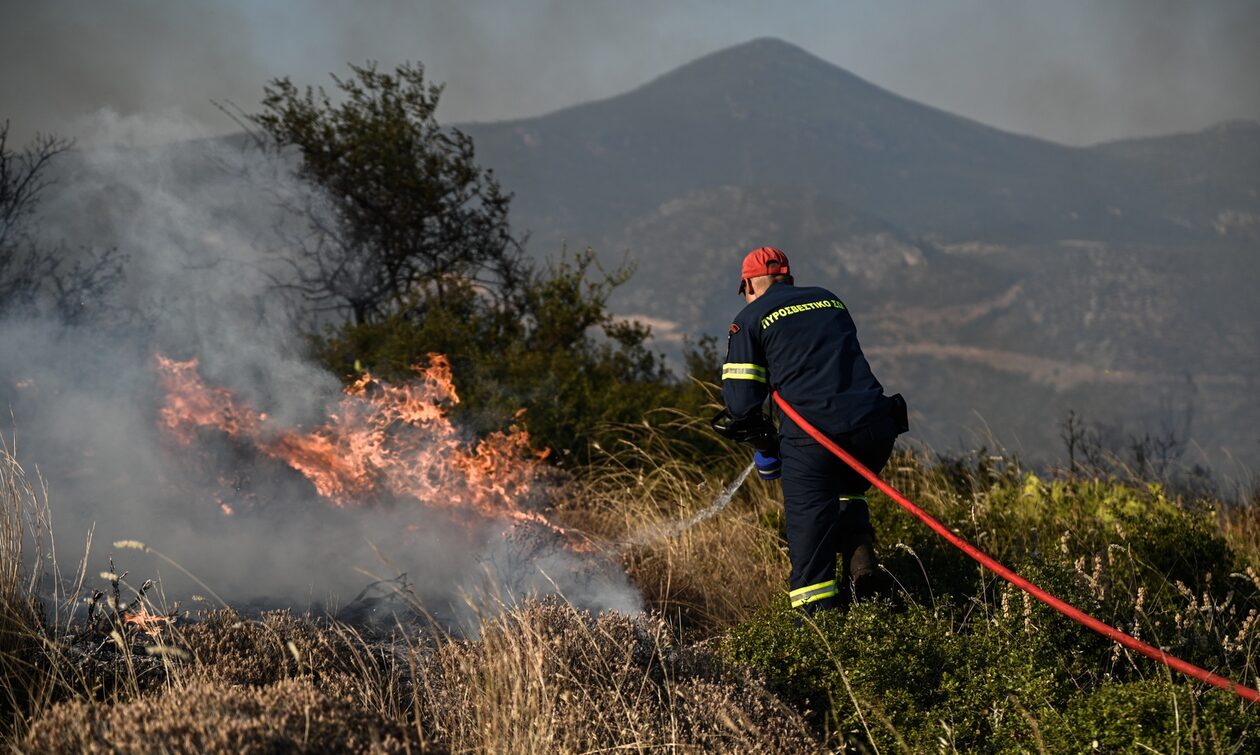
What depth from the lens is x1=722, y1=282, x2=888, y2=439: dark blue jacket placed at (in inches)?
171

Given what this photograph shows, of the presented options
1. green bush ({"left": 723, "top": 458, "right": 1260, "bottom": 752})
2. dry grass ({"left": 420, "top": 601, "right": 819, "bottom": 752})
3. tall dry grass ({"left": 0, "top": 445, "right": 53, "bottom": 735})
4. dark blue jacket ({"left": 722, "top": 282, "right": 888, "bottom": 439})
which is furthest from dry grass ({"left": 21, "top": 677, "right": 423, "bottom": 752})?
dark blue jacket ({"left": 722, "top": 282, "right": 888, "bottom": 439})

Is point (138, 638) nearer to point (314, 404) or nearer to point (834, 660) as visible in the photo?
point (314, 404)

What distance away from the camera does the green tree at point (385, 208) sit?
11.9 meters

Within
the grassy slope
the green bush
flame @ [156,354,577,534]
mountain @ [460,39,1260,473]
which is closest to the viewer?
the grassy slope

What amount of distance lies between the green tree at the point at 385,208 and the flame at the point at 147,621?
759cm

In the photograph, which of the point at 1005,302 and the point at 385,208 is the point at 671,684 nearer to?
the point at 385,208

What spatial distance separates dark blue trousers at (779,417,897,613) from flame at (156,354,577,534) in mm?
1749

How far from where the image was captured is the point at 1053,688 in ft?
10.9

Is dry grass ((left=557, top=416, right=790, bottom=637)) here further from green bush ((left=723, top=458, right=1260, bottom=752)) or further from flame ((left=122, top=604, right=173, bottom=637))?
flame ((left=122, top=604, right=173, bottom=637))

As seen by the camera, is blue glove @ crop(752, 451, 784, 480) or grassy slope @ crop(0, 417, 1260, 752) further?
blue glove @ crop(752, 451, 784, 480)

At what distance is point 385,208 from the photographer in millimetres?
12359

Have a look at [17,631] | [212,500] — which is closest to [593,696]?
A: [17,631]

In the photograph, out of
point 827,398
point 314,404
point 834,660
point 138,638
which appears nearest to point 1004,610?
point 834,660

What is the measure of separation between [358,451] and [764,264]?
2.59 meters
